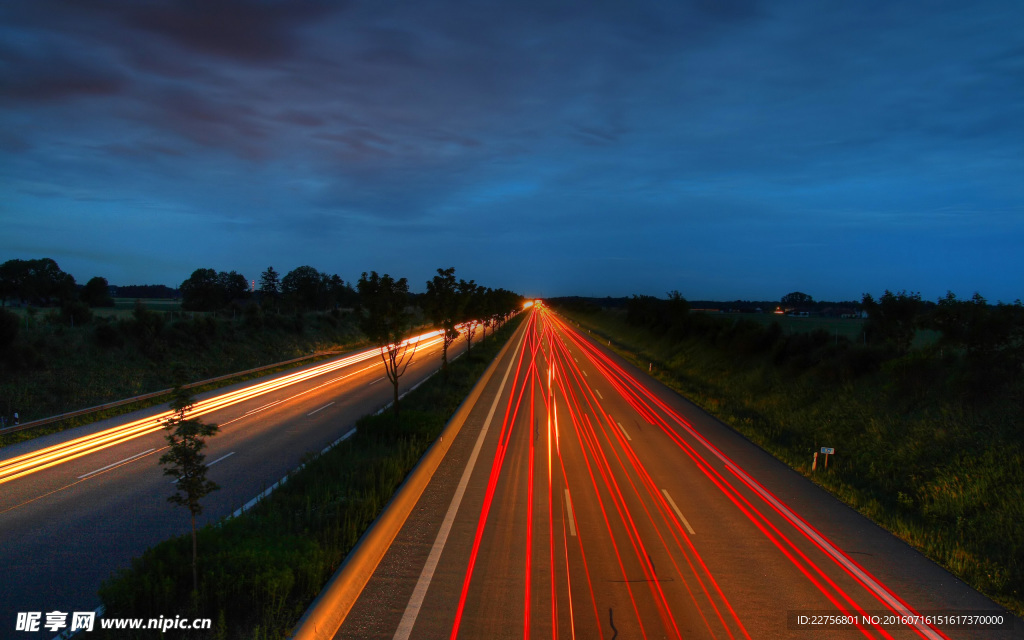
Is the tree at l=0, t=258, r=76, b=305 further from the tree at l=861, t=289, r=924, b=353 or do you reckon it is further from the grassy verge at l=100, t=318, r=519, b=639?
the tree at l=861, t=289, r=924, b=353

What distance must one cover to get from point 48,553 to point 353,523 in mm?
4775

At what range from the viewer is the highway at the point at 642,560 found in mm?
6211

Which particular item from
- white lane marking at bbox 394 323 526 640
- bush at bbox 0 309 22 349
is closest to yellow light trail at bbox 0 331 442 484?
white lane marking at bbox 394 323 526 640

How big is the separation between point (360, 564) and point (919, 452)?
12.9 metres

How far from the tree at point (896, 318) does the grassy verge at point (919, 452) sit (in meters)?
3.14

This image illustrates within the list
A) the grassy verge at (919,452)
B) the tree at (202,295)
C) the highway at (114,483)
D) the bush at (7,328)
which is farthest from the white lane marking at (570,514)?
the tree at (202,295)

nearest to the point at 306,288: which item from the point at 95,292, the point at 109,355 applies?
the point at 95,292

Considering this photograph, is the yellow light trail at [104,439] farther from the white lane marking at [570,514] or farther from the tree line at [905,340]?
the tree line at [905,340]

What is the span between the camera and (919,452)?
41.4ft

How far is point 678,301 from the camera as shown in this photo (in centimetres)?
4988

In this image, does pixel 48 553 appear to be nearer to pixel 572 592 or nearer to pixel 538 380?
pixel 572 592

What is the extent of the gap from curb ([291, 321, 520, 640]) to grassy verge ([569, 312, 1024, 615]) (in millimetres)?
8329

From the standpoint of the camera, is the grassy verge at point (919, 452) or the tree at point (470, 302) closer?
the grassy verge at point (919, 452)

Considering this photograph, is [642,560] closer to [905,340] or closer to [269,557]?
[269,557]
